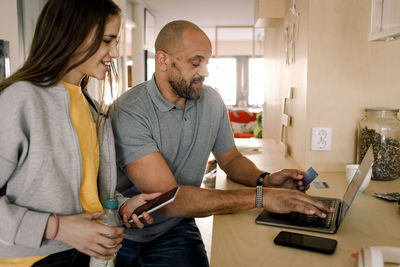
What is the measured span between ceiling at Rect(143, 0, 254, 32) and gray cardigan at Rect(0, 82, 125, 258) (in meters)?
5.57

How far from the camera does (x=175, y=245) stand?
144 centimetres

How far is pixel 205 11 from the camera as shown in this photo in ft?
22.6

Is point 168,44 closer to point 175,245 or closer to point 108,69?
point 108,69

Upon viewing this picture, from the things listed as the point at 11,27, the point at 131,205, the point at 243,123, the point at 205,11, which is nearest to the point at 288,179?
the point at 131,205

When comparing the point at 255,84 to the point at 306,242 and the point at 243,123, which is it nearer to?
the point at 243,123

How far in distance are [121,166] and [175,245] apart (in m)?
0.36

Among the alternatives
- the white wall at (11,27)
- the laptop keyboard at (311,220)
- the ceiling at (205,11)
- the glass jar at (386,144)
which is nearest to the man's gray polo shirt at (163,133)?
the laptop keyboard at (311,220)

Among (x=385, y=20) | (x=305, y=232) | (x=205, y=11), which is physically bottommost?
(x=305, y=232)

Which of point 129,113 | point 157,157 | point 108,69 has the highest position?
point 108,69

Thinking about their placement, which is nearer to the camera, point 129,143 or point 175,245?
point 129,143

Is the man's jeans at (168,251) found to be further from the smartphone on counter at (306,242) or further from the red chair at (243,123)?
the red chair at (243,123)

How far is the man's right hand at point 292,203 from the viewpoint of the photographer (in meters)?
1.10

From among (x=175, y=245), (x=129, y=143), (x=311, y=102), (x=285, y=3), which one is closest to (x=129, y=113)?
(x=129, y=143)

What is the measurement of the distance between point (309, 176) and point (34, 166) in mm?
869
